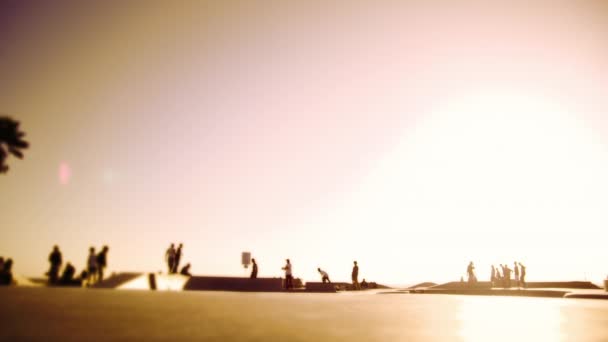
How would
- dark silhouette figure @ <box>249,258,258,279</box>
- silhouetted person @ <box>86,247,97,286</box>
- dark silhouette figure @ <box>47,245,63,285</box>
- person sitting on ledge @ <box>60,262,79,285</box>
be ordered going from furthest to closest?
dark silhouette figure @ <box>249,258,258,279</box>, silhouetted person @ <box>86,247,97,286</box>, person sitting on ledge @ <box>60,262,79,285</box>, dark silhouette figure @ <box>47,245,63,285</box>

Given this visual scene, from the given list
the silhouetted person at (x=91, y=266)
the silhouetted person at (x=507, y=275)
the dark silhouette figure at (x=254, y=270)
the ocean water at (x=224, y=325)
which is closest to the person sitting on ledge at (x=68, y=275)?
the silhouetted person at (x=91, y=266)

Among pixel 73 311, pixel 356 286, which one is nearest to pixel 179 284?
pixel 356 286

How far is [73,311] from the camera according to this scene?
4.80 m

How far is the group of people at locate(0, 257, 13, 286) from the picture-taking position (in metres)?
15.8

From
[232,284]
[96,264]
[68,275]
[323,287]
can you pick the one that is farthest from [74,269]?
[323,287]

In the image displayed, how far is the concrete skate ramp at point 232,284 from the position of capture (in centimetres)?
2080

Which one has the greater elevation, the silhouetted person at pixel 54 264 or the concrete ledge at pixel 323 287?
the silhouetted person at pixel 54 264

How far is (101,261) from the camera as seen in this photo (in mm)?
19516

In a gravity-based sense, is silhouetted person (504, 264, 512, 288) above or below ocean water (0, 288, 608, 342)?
below

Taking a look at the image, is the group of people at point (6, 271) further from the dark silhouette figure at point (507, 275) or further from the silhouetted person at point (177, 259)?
the dark silhouette figure at point (507, 275)

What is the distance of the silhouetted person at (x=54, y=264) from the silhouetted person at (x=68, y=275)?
11.9 inches

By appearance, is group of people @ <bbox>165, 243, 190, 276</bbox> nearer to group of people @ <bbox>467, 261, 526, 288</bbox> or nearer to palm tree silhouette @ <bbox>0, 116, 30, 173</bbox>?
palm tree silhouette @ <bbox>0, 116, 30, 173</bbox>

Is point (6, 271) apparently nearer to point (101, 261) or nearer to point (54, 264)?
point (54, 264)

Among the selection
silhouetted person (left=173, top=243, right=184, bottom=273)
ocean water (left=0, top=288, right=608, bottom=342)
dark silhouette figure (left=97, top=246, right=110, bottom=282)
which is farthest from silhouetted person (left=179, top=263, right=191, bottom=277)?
ocean water (left=0, top=288, right=608, bottom=342)
